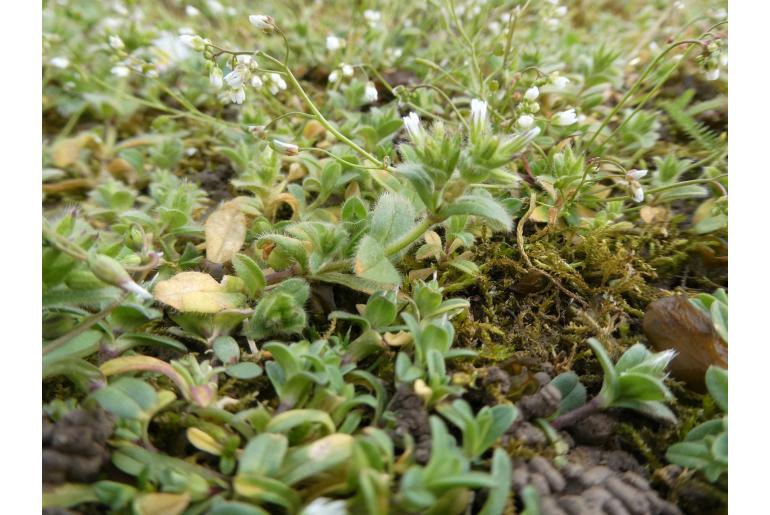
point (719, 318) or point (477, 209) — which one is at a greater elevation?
point (477, 209)

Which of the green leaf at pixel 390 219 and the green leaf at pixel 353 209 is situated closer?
the green leaf at pixel 390 219

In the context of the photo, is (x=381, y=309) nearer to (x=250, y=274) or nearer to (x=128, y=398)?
(x=250, y=274)

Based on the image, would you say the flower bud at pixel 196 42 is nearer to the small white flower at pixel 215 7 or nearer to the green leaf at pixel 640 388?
the small white flower at pixel 215 7

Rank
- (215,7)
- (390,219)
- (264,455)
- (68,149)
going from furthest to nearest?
(215,7) < (68,149) < (390,219) < (264,455)

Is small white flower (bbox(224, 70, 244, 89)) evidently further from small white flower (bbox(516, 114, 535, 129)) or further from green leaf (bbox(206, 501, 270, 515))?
green leaf (bbox(206, 501, 270, 515))

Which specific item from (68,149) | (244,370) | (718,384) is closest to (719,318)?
(718,384)

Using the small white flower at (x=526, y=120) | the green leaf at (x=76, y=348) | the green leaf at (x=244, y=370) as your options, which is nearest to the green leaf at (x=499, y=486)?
the green leaf at (x=244, y=370)

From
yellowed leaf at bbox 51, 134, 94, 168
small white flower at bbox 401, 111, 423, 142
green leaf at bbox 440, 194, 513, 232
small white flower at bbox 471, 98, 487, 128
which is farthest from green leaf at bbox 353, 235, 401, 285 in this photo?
yellowed leaf at bbox 51, 134, 94, 168
